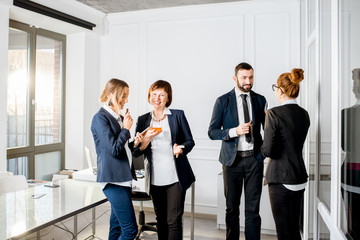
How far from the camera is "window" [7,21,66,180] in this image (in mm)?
4118

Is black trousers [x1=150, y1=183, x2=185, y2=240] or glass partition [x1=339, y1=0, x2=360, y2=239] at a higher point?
glass partition [x1=339, y1=0, x2=360, y2=239]

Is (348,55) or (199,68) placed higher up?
(199,68)

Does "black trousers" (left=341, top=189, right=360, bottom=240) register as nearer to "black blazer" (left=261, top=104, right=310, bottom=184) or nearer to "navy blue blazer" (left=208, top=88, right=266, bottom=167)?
"black blazer" (left=261, top=104, right=310, bottom=184)

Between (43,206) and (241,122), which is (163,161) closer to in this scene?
(241,122)

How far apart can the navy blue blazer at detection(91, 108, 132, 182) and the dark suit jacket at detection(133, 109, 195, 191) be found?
0.67 feet

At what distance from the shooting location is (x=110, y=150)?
2.10 metres

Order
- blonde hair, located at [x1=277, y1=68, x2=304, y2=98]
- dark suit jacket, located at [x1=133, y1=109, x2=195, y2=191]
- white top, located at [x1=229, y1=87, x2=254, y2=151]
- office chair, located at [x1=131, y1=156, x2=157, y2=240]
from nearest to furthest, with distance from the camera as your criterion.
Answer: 1. blonde hair, located at [x1=277, y1=68, x2=304, y2=98]
2. dark suit jacket, located at [x1=133, y1=109, x2=195, y2=191]
3. white top, located at [x1=229, y1=87, x2=254, y2=151]
4. office chair, located at [x1=131, y1=156, x2=157, y2=240]

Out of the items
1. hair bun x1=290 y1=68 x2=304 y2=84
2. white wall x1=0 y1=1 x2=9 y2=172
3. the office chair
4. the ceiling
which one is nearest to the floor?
the office chair

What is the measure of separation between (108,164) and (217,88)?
2624mm

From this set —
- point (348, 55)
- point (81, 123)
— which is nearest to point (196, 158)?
point (81, 123)

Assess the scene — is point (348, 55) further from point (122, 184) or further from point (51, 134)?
point (51, 134)

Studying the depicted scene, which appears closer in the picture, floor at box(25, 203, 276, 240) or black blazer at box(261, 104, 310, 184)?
black blazer at box(261, 104, 310, 184)

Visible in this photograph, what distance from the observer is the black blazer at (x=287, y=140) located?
214cm

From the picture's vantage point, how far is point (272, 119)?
2.16 m
